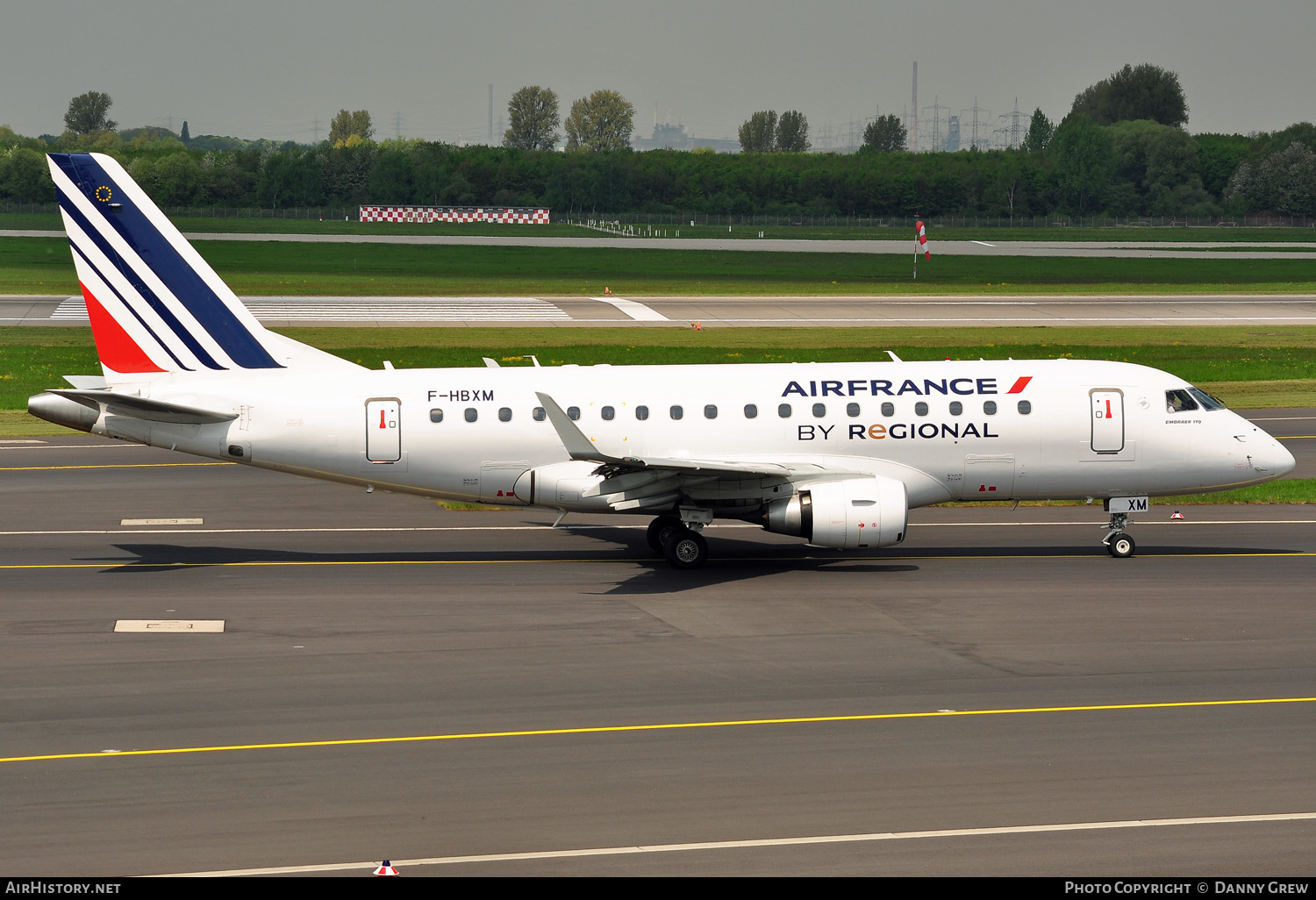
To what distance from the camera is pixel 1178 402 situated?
97.6 ft

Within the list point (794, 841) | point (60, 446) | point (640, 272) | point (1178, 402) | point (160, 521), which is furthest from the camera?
point (640, 272)

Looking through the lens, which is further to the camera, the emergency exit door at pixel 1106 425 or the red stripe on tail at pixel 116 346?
the emergency exit door at pixel 1106 425

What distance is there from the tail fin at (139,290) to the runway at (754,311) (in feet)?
143

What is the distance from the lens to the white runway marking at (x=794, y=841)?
14039 millimetres

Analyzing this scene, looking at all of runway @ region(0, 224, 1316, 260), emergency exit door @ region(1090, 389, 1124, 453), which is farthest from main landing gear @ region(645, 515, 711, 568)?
runway @ region(0, 224, 1316, 260)

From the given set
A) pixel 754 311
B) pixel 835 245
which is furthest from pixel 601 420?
pixel 835 245

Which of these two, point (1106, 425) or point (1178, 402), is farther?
point (1178, 402)

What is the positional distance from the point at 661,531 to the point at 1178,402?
39.0 feet

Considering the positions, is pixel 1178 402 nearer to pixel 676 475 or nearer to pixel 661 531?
pixel 676 475

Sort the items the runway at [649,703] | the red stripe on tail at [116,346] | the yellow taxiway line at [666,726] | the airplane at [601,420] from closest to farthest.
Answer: the runway at [649,703] < the yellow taxiway line at [666,726] < the airplane at [601,420] < the red stripe on tail at [116,346]

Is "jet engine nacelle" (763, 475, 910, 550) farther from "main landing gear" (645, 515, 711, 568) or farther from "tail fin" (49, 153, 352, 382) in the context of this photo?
"tail fin" (49, 153, 352, 382)

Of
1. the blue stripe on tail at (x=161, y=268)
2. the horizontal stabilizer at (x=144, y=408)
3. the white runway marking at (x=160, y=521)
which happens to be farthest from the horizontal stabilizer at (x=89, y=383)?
the white runway marking at (x=160, y=521)

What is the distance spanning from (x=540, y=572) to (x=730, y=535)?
584cm

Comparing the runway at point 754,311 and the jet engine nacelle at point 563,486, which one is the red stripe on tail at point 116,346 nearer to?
the jet engine nacelle at point 563,486
